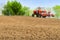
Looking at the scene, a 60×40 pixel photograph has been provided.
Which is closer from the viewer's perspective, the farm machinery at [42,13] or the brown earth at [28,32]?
the brown earth at [28,32]

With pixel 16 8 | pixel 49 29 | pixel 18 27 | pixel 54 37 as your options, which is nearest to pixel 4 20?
pixel 18 27

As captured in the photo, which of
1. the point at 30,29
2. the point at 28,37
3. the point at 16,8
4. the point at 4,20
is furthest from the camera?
the point at 16,8

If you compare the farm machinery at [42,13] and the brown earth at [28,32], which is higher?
the farm machinery at [42,13]

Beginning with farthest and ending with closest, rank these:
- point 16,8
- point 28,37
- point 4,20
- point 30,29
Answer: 1. point 16,8
2. point 4,20
3. point 30,29
4. point 28,37

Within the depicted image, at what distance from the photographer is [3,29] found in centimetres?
889

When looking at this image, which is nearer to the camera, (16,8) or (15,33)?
(15,33)

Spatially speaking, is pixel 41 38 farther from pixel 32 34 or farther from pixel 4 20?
pixel 4 20

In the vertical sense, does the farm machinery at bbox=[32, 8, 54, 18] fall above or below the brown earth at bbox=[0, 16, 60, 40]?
above

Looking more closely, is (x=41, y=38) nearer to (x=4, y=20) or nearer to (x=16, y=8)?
(x=4, y=20)

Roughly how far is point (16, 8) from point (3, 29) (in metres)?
13.8

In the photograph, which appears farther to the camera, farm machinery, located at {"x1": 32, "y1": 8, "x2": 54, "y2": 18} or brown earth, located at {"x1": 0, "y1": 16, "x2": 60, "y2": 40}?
farm machinery, located at {"x1": 32, "y1": 8, "x2": 54, "y2": 18}

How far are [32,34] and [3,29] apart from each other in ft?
4.26

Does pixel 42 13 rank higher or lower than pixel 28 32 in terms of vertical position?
higher

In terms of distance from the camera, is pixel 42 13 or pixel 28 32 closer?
pixel 28 32
